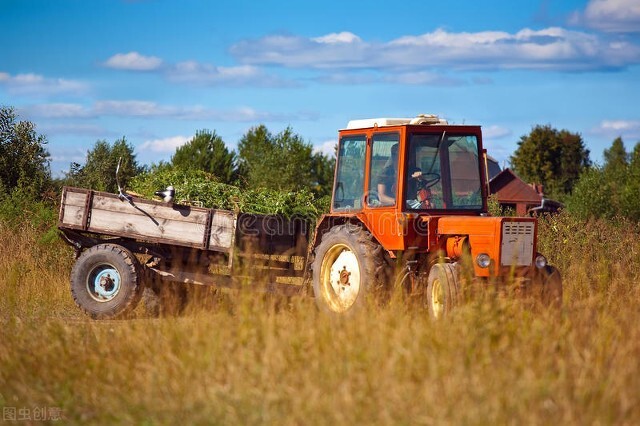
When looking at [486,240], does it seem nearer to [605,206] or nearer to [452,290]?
[452,290]

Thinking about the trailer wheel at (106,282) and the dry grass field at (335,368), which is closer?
the dry grass field at (335,368)

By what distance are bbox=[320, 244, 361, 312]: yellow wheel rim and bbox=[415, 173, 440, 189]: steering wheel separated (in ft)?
3.42

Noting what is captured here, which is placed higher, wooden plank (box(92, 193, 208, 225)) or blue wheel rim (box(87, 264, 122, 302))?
wooden plank (box(92, 193, 208, 225))

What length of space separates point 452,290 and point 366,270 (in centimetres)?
114

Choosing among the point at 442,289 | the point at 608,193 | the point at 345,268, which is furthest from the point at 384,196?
the point at 608,193

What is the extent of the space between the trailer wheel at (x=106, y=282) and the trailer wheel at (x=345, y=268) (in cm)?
227

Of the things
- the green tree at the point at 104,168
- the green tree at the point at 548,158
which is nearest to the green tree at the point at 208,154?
the green tree at the point at 104,168

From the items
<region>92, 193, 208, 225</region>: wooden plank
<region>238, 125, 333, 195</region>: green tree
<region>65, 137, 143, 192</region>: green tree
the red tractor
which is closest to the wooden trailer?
<region>92, 193, 208, 225</region>: wooden plank

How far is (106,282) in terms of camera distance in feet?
37.6

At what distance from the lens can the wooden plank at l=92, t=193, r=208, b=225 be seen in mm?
11219

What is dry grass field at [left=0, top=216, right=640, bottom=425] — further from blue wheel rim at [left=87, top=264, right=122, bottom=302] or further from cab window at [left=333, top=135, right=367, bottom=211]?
blue wheel rim at [left=87, top=264, right=122, bottom=302]

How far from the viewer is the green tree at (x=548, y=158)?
72062mm

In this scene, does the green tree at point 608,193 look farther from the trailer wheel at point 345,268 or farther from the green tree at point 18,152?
the trailer wheel at point 345,268

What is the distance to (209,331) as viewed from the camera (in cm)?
749
